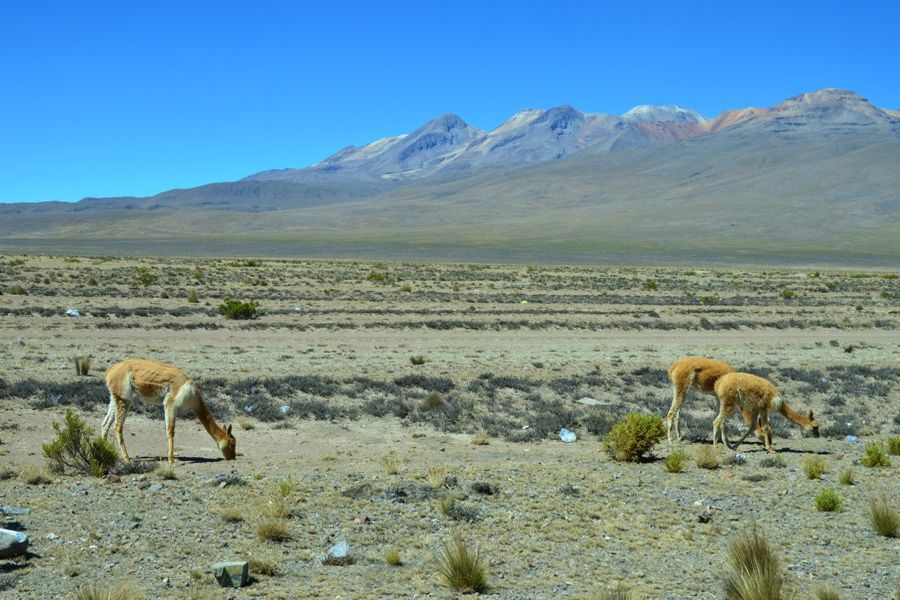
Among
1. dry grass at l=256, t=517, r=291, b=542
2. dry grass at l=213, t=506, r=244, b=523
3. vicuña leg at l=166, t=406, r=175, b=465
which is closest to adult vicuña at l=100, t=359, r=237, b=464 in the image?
vicuña leg at l=166, t=406, r=175, b=465

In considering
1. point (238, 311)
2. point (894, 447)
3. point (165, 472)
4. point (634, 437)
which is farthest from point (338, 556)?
point (238, 311)

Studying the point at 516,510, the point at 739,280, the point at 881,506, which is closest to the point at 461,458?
the point at 516,510

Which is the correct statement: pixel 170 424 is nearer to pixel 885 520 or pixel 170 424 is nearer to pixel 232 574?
pixel 232 574

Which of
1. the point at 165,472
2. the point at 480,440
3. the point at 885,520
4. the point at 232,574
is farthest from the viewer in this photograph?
the point at 480,440

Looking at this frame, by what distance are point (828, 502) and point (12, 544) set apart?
8011 mm

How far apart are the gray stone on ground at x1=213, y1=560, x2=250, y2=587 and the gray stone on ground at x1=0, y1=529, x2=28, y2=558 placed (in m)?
1.76

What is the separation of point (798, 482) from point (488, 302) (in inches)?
1189

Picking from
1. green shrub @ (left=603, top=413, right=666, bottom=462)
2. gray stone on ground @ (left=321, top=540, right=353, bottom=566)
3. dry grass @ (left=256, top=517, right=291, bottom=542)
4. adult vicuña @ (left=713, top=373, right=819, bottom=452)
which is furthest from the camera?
adult vicuña @ (left=713, top=373, right=819, bottom=452)

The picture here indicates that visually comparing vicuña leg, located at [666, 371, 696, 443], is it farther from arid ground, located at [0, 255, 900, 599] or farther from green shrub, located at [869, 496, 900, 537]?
green shrub, located at [869, 496, 900, 537]

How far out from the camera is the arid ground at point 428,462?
7992mm

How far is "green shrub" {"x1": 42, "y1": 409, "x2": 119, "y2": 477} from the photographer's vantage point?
10.4 meters

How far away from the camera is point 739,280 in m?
63.2

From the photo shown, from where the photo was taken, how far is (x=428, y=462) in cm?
1190

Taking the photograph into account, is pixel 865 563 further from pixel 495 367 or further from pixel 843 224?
pixel 843 224
